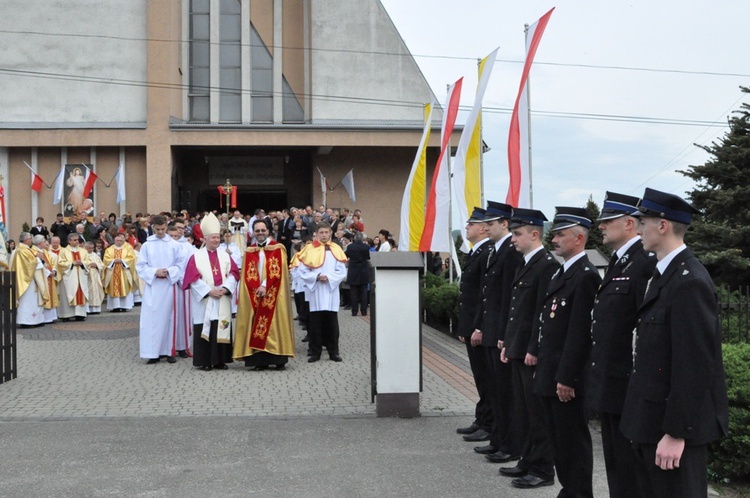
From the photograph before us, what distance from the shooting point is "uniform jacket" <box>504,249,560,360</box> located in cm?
618

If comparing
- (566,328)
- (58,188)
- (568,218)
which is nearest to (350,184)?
(58,188)

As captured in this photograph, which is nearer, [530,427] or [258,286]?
[530,427]

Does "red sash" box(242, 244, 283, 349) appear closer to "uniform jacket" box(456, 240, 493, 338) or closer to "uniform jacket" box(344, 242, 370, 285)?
"uniform jacket" box(456, 240, 493, 338)

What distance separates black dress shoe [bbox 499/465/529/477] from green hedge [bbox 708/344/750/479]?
1361 mm

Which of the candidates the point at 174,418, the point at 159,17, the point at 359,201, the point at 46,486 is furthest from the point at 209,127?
the point at 46,486

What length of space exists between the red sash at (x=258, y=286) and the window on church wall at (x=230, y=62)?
22.6 metres

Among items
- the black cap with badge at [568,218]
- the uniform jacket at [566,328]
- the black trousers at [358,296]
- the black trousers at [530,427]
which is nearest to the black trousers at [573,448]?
the uniform jacket at [566,328]

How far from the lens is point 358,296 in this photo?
65.2ft

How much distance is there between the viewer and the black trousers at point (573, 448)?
18.1 ft

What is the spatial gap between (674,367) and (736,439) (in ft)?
8.54

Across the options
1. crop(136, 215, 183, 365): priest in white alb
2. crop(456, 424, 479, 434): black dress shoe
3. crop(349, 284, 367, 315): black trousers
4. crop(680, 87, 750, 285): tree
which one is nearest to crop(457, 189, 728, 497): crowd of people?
crop(456, 424, 479, 434): black dress shoe

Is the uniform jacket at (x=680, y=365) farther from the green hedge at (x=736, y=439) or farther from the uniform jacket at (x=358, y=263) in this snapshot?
the uniform jacket at (x=358, y=263)

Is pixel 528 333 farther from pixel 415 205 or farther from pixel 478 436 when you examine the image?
pixel 415 205

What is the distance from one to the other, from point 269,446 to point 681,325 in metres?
4.57
